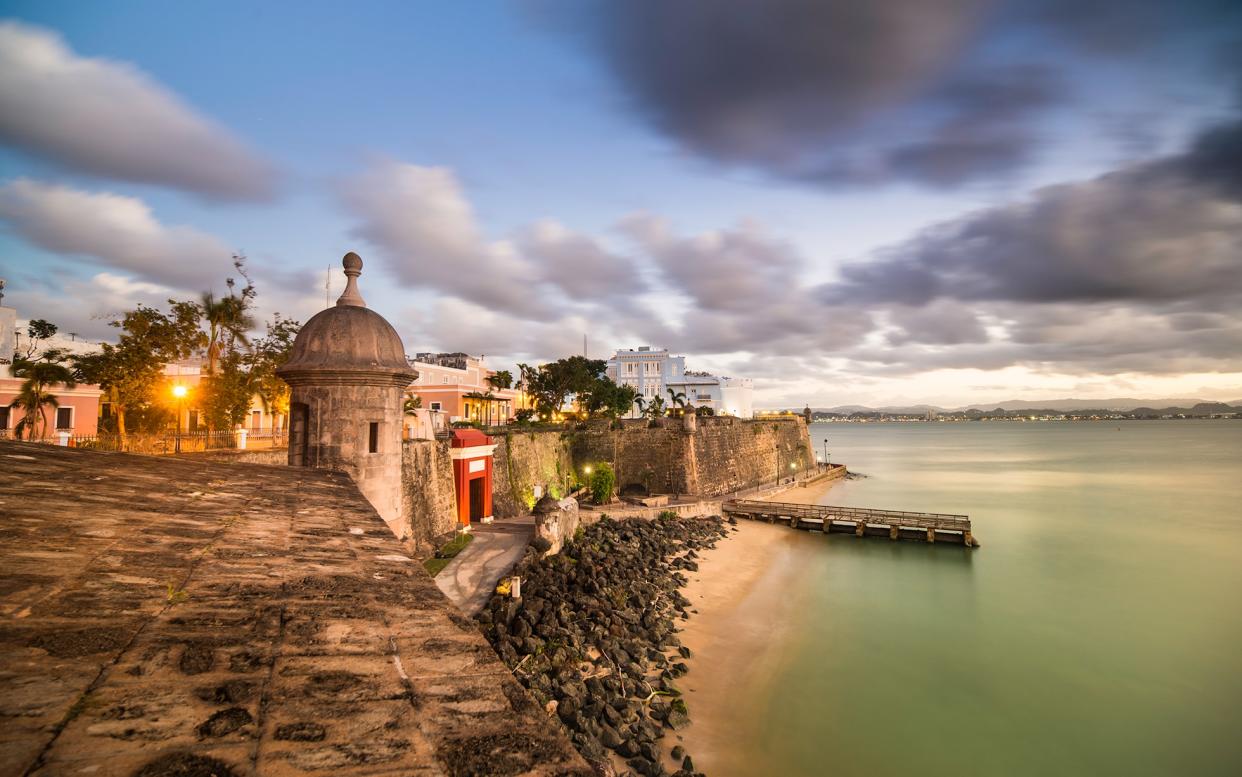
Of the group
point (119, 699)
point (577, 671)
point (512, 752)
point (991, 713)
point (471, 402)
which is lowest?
point (991, 713)

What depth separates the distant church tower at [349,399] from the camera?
32.1 feet

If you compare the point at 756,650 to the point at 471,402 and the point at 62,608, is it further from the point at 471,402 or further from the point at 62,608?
the point at 471,402

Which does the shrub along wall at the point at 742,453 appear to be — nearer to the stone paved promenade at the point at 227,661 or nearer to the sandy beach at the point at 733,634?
the sandy beach at the point at 733,634

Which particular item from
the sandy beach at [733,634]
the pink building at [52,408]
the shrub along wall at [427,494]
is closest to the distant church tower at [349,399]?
the shrub along wall at [427,494]

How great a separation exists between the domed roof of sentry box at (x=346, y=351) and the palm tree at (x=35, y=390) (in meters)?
22.5

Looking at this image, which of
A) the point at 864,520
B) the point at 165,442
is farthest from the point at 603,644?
the point at 864,520

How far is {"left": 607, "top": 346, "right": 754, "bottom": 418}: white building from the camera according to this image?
286ft

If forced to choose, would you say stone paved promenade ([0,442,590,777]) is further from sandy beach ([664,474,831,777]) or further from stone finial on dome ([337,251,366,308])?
sandy beach ([664,474,831,777])

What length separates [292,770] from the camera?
5.07ft

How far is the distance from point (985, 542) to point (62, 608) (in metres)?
41.0

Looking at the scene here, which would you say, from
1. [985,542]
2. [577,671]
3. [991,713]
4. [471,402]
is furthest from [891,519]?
[471,402]

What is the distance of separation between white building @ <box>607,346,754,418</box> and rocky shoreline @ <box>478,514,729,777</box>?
63137mm

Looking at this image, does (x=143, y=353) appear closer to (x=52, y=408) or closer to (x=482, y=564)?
(x=52, y=408)

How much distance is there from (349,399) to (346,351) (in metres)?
0.88
